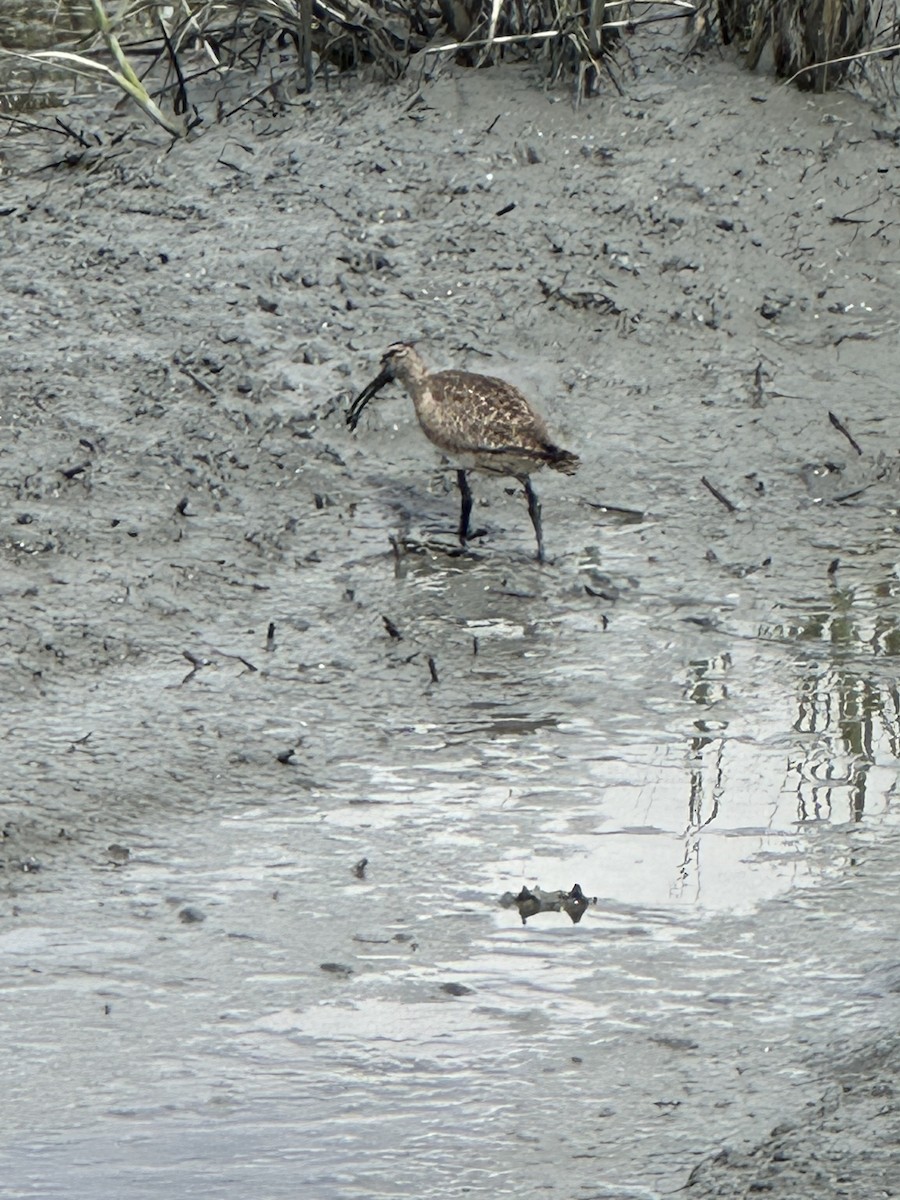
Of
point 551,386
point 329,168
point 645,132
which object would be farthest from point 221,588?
point 645,132

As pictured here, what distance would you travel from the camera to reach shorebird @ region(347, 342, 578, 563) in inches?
260

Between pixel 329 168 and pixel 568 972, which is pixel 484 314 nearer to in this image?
pixel 329 168

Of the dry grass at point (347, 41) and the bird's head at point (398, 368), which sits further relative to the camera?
the dry grass at point (347, 41)

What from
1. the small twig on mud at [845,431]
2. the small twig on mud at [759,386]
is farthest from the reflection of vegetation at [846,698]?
the small twig on mud at [759,386]

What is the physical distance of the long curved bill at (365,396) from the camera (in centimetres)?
730

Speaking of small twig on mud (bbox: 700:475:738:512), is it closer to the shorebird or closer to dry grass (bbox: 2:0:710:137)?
the shorebird

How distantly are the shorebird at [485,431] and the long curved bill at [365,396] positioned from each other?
24 cm

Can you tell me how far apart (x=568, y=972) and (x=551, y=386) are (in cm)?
383

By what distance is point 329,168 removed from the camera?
351 inches

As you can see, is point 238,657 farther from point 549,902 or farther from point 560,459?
point 549,902

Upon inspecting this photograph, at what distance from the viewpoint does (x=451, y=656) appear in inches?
242

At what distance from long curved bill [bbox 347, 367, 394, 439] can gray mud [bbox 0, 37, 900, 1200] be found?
0.41 ft

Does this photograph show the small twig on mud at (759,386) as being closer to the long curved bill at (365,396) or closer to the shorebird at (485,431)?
the shorebird at (485,431)

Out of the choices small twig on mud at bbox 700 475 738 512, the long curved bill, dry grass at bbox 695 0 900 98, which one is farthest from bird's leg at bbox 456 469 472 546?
dry grass at bbox 695 0 900 98
